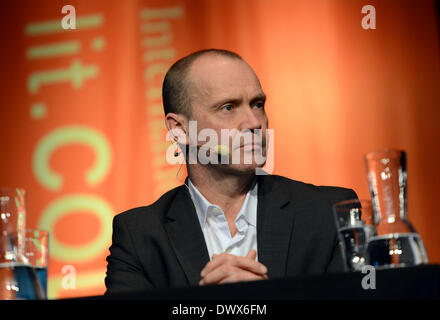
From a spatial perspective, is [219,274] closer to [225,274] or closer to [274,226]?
[225,274]

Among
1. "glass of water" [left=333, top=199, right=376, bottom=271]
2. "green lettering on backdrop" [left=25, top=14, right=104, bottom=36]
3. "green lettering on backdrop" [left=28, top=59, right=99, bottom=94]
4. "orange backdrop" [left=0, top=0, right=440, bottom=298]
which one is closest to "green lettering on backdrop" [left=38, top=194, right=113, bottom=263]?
"orange backdrop" [left=0, top=0, right=440, bottom=298]

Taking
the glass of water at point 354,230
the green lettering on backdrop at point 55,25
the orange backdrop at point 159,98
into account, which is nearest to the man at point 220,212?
the glass of water at point 354,230

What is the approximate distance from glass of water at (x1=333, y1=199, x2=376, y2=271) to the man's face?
76 centimetres

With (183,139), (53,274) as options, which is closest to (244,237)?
(183,139)

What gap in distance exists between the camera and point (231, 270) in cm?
112

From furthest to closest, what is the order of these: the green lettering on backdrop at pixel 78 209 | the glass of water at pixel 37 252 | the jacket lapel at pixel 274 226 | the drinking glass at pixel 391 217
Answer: the green lettering on backdrop at pixel 78 209 → the jacket lapel at pixel 274 226 → the glass of water at pixel 37 252 → the drinking glass at pixel 391 217

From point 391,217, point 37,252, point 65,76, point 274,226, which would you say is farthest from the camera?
point 65,76

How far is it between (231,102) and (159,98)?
110cm

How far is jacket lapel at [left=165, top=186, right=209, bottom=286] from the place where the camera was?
1.66 m

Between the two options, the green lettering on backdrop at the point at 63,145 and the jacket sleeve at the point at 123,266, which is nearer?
the jacket sleeve at the point at 123,266

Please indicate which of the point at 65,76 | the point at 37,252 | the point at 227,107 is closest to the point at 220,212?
the point at 227,107

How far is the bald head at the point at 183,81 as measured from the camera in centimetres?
198

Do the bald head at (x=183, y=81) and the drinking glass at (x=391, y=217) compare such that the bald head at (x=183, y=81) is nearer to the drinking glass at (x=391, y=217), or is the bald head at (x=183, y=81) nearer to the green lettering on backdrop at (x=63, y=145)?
the green lettering on backdrop at (x=63, y=145)

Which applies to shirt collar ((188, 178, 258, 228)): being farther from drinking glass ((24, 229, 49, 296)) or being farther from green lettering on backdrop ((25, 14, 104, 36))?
green lettering on backdrop ((25, 14, 104, 36))
